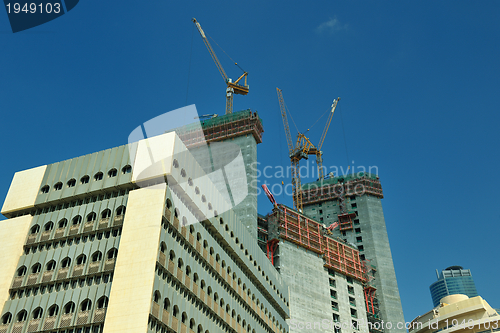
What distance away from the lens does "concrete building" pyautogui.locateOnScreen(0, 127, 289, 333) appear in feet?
154

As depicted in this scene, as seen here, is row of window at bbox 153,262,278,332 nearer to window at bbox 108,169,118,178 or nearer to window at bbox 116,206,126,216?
window at bbox 116,206,126,216

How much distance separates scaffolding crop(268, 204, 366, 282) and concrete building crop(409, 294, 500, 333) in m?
39.4

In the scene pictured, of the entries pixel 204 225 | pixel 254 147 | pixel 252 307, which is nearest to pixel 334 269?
pixel 254 147

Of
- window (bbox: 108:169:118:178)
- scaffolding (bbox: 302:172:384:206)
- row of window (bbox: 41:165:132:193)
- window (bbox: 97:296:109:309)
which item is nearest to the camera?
window (bbox: 97:296:109:309)

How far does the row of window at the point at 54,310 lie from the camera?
154 ft

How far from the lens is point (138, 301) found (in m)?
44.9

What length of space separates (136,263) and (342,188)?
5273 inches

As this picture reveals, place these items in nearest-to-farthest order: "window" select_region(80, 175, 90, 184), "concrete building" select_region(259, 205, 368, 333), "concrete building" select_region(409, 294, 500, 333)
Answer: "window" select_region(80, 175, 90, 184) → "concrete building" select_region(409, 294, 500, 333) → "concrete building" select_region(259, 205, 368, 333)

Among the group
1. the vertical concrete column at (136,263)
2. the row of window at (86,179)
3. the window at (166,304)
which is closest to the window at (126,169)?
the row of window at (86,179)

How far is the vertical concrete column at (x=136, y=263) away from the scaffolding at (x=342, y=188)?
12684 cm

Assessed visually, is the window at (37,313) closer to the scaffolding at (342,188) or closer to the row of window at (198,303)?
the row of window at (198,303)

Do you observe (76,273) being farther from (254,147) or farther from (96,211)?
(254,147)

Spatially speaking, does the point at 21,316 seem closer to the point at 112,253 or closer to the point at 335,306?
the point at 112,253

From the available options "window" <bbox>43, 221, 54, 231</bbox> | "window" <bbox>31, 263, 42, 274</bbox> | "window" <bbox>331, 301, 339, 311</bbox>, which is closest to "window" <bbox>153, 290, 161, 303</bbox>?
"window" <bbox>31, 263, 42, 274</bbox>
